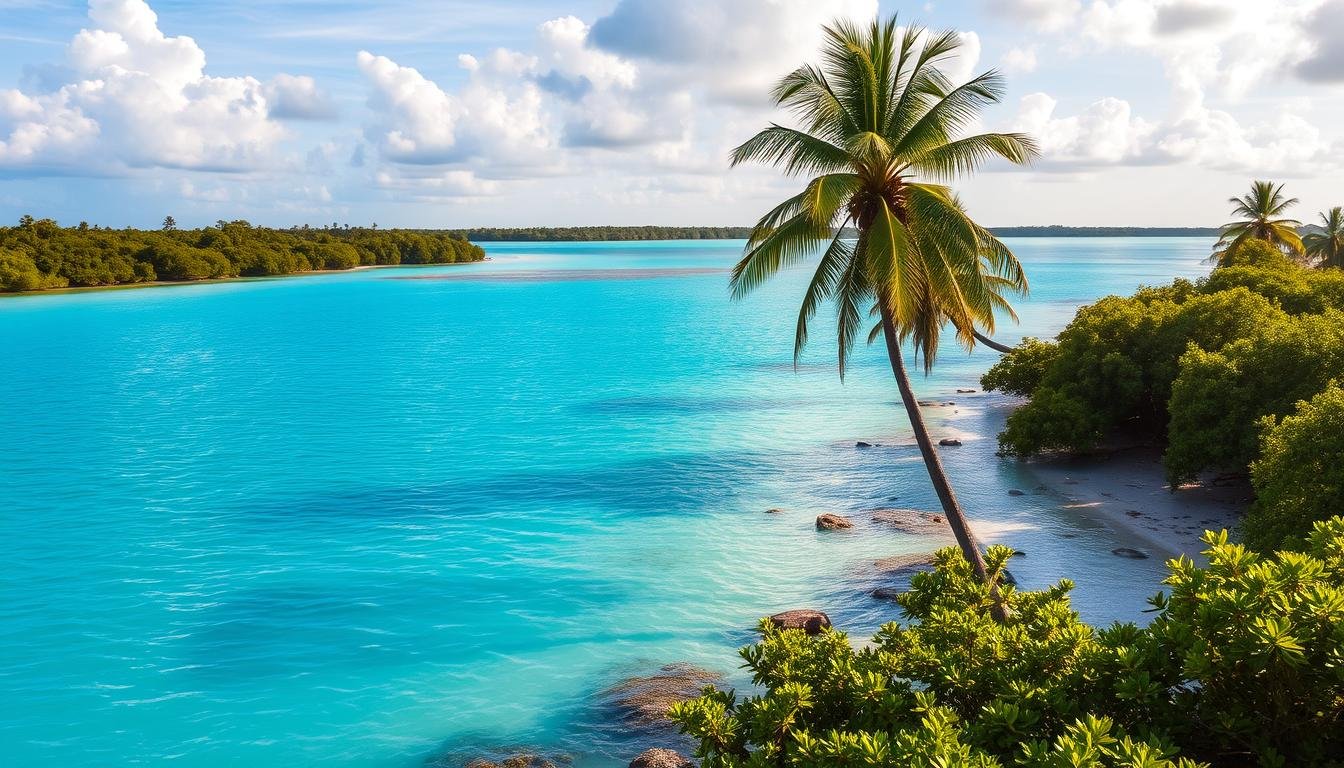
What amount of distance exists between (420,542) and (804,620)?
14056 millimetres

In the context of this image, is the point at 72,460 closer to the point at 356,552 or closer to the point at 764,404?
the point at 356,552

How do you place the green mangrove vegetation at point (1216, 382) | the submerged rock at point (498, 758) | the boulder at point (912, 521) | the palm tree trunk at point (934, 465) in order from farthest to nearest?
1. the boulder at point (912, 521)
2. the green mangrove vegetation at point (1216, 382)
3. the palm tree trunk at point (934, 465)
4. the submerged rock at point (498, 758)

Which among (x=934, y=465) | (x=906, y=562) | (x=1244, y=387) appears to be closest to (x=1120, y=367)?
(x=1244, y=387)

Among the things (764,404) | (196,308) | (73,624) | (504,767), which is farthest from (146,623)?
(196,308)

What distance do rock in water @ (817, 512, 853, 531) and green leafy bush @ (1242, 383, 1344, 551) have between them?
1160 centimetres

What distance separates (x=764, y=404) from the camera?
5294 cm

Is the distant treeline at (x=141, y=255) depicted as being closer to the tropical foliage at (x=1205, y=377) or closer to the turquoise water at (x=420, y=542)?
the turquoise water at (x=420, y=542)

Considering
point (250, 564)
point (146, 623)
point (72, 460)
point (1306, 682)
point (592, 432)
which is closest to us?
point (1306, 682)

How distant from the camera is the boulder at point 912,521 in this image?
95.4ft

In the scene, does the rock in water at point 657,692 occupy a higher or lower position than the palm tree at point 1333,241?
lower

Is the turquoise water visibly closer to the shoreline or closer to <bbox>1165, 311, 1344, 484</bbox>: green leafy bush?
<bbox>1165, 311, 1344, 484</bbox>: green leafy bush

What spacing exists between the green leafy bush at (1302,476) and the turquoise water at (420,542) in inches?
135

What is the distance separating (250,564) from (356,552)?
9.96 feet

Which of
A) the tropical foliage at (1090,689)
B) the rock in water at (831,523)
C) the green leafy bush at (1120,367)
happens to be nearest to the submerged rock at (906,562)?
the rock in water at (831,523)
